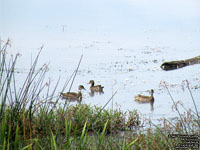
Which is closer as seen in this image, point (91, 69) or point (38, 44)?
point (91, 69)

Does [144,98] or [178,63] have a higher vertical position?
[178,63]

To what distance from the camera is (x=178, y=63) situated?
9.68m

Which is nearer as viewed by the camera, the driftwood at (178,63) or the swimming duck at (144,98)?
the swimming duck at (144,98)

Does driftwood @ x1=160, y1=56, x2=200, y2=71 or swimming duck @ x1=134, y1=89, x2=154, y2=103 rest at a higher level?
driftwood @ x1=160, y1=56, x2=200, y2=71

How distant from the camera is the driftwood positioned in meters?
9.51

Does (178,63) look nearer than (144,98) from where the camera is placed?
No

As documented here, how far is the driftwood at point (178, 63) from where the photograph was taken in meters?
9.51

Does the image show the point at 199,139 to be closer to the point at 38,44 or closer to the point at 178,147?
the point at 178,147

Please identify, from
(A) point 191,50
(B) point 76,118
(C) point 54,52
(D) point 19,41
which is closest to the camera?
(B) point 76,118

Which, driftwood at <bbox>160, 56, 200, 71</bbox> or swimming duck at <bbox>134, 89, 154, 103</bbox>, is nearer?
swimming duck at <bbox>134, 89, 154, 103</bbox>

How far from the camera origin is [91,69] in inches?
360

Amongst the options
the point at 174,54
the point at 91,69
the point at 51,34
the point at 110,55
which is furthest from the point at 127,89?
the point at 51,34

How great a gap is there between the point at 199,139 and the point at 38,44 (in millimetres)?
7723

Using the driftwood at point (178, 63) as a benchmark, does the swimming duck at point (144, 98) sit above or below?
below
